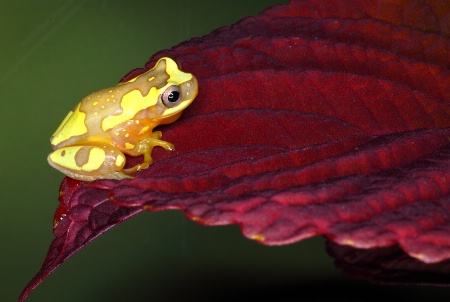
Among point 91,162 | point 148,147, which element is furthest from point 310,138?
point 91,162

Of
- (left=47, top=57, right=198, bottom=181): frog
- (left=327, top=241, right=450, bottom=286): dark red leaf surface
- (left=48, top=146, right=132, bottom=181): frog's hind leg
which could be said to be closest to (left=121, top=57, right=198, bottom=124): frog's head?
(left=47, top=57, right=198, bottom=181): frog

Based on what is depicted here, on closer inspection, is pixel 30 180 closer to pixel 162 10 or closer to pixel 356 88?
pixel 162 10

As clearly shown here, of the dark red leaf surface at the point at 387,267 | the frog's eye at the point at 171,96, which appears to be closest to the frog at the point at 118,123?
the frog's eye at the point at 171,96

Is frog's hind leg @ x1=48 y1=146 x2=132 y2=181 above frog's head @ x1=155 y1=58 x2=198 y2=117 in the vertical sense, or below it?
below

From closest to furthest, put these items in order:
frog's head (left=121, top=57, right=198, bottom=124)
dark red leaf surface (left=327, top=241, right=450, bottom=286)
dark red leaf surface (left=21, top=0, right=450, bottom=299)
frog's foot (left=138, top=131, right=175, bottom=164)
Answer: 1. dark red leaf surface (left=21, top=0, right=450, bottom=299)
2. dark red leaf surface (left=327, top=241, right=450, bottom=286)
3. frog's foot (left=138, top=131, right=175, bottom=164)
4. frog's head (left=121, top=57, right=198, bottom=124)

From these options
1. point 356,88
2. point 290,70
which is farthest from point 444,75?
point 290,70

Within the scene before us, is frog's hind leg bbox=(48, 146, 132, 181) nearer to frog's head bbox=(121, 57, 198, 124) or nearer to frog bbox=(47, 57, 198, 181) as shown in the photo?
frog bbox=(47, 57, 198, 181)

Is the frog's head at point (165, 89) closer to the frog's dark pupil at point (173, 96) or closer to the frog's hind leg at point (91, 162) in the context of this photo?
the frog's dark pupil at point (173, 96)

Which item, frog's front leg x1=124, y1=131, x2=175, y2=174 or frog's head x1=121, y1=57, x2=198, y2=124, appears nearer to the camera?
frog's front leg x1=124, y1=131, x2=175, y2=174
